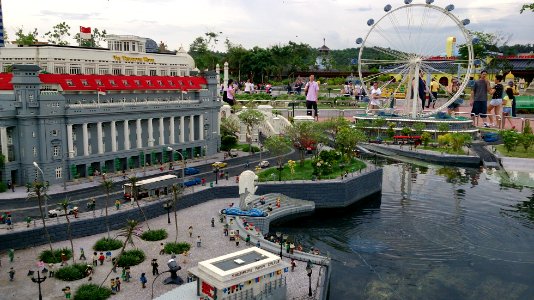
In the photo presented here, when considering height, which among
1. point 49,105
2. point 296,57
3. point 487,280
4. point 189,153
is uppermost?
point 296,57

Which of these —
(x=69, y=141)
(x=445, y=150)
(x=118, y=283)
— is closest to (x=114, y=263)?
(x=118, y=283)

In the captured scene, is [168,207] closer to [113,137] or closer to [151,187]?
[151,187]

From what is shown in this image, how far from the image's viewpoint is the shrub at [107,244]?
47.9 m

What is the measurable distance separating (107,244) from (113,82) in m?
34.2

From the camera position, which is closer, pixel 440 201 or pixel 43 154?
pixel 43 154

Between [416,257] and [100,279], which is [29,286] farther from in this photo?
[416,257]

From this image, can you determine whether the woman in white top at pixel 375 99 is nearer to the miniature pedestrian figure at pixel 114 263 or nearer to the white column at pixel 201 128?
the white column at pixel 201 128

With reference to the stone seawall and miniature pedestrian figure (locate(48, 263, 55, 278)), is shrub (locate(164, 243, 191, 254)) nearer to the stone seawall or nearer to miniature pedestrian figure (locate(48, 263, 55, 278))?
the stone seawall

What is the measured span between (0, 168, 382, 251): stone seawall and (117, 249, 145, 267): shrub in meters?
8.06

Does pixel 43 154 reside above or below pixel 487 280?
above

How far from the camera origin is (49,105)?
63469mm

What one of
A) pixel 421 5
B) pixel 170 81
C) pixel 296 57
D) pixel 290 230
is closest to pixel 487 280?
pixel 290 230

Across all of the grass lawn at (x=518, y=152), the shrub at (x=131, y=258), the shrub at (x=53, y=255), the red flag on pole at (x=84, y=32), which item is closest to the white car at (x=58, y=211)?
the shrub at (x=53, y=255)

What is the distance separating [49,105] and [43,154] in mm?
6442
